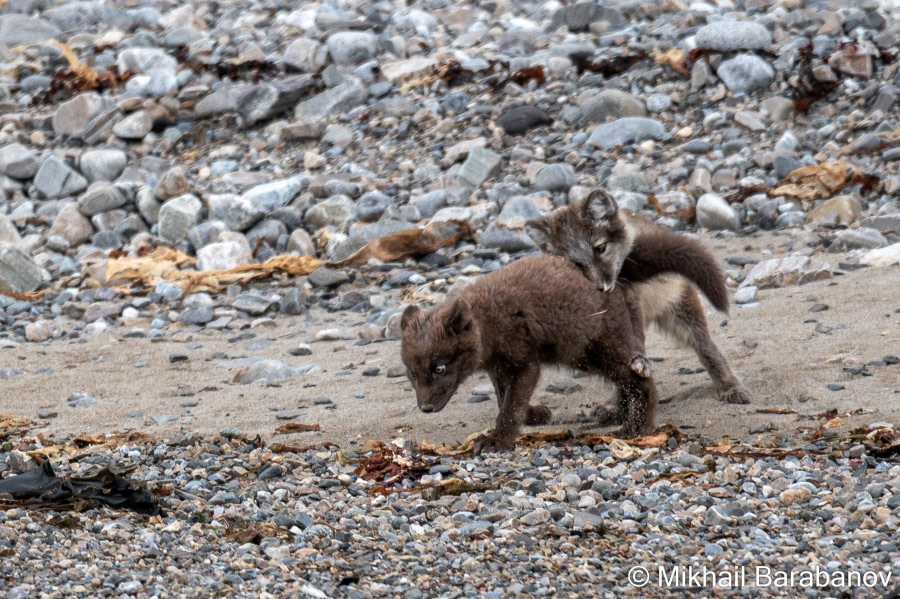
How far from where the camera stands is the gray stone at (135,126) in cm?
1537

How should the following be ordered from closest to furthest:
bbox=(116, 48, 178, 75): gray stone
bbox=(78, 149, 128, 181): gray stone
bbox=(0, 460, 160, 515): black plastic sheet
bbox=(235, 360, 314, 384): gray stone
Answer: bbox=(0, 460, 160, 515): black plastic sheet
bbox=(235, 360, 314, 384): gray stone
bbox=(78, 149, 128, 181): gray stone
bbox=(116, 48, 178, 75): gray stone

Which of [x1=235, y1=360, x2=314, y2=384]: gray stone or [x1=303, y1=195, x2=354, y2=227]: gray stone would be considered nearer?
[x1=235, y1=360, x2=314, y2=384]: gray stone

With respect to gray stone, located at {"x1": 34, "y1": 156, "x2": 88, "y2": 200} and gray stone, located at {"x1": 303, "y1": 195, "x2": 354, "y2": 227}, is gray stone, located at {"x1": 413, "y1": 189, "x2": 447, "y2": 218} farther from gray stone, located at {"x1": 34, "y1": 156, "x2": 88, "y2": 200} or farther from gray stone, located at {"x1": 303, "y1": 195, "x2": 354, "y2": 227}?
gray stone, located at {"x1": 34, "y1": 156, "x2": 88, "y2": 200}

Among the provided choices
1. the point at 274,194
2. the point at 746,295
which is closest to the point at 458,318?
the point at 746,295

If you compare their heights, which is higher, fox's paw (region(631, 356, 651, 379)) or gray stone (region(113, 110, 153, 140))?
fox's paw (region(631, 356, 651, 379))

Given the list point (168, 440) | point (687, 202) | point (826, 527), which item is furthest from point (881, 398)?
point (687, 202)

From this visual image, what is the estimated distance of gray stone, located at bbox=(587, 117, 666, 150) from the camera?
1316 cm

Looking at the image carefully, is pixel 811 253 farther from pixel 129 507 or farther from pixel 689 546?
pixel 129 507

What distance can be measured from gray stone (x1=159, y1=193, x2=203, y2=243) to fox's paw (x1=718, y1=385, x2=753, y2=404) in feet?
22.8

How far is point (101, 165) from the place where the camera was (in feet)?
47.5

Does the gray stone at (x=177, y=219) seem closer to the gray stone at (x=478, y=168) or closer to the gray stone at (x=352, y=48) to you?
the gray stone at (x=478, y=168)

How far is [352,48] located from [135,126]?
3.10 metres

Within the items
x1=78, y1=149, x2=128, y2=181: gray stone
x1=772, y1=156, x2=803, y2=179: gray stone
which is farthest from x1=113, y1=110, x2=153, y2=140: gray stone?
x1=772, y1=156, x2=803, y2=179: gray stone

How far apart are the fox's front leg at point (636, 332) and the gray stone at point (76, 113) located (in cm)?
1026
